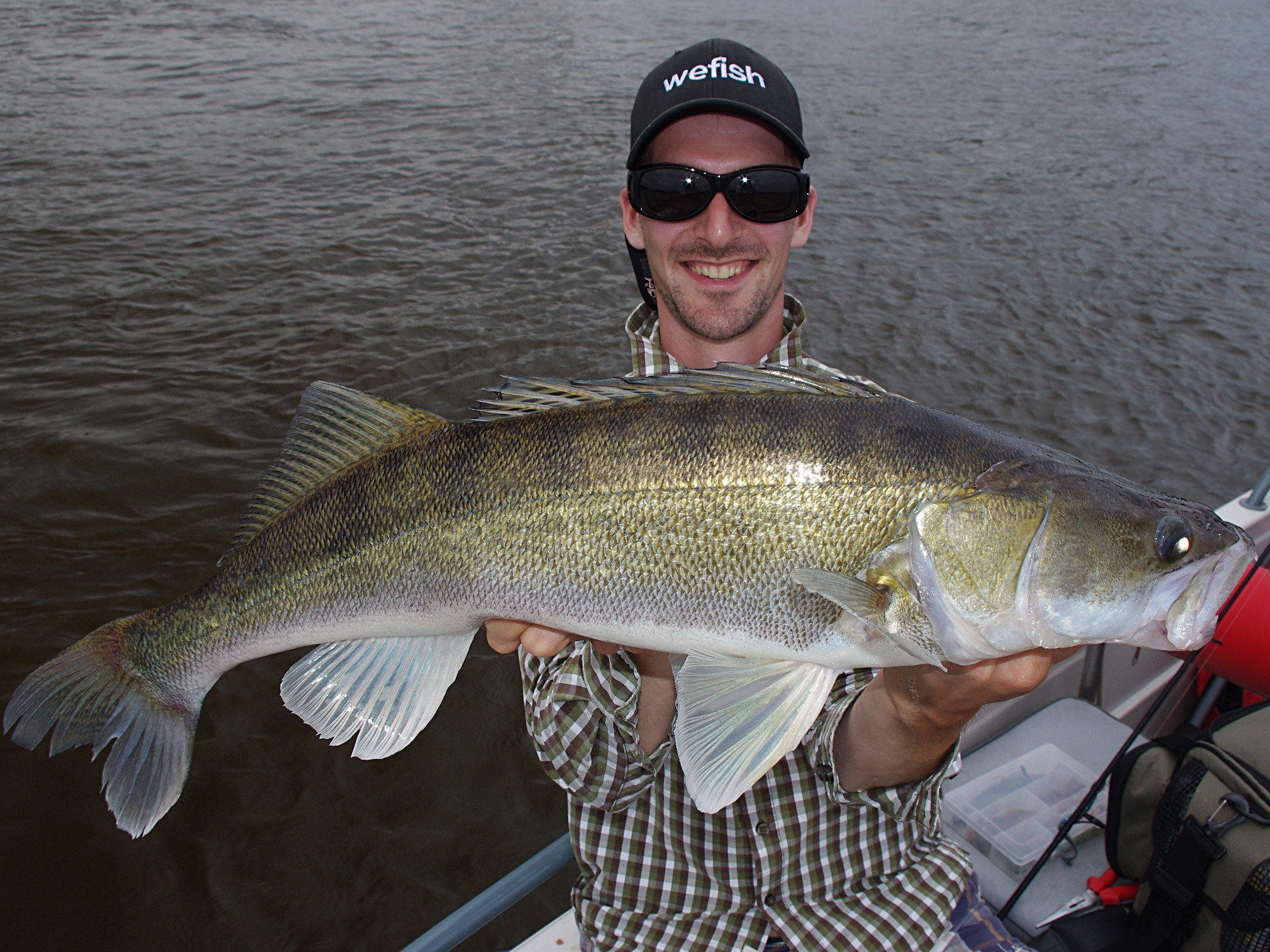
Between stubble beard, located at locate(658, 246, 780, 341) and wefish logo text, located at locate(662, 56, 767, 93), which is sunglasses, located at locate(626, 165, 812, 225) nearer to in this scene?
stubble beard, located at locate(658, 246, 780, 341)

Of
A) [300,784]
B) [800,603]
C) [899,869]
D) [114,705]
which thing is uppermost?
[800,603]

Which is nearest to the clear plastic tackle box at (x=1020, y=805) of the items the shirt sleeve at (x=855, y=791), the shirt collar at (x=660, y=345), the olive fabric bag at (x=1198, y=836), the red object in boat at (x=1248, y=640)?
the olive fabric bag at (x=1198, y=836)

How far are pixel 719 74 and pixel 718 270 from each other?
0.60m

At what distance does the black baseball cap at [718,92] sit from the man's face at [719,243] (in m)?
0.06

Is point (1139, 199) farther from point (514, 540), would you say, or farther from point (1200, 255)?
point (514, 540)

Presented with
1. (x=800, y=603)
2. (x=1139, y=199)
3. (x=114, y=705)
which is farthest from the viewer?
(x=1139, y=199)

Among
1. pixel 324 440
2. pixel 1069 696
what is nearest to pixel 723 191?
pixel 324 440

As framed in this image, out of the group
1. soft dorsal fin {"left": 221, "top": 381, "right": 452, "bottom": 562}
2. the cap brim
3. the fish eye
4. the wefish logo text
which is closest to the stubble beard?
the cap brim

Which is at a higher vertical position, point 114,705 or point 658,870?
point 114,705

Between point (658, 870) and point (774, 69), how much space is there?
8.03 ft

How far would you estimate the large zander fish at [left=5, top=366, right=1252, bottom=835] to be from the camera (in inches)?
63.8

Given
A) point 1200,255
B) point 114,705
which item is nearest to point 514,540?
point 114,705

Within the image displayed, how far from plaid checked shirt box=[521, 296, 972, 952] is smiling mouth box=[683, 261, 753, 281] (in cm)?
70

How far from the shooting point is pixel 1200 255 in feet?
32.7
